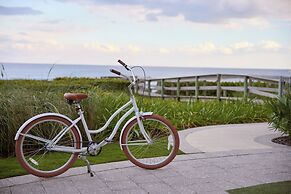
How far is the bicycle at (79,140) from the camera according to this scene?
10.8ft

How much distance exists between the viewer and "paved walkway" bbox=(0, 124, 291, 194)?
10.0 feet

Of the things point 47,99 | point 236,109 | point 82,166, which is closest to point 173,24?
point 82,166

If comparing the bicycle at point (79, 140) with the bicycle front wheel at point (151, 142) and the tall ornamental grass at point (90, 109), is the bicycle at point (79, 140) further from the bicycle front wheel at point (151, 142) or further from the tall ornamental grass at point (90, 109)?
the tall ornamental grass at point (90, 109)

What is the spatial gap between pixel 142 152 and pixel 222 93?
5207 millimetres

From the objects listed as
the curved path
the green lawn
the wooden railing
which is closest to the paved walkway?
the green lawn

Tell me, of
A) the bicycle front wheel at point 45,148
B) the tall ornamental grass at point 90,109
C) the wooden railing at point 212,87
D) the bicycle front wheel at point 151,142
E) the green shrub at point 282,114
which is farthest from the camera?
the wooden railing at point 212,87

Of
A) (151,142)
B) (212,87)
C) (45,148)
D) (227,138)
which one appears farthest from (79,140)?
(212,87)

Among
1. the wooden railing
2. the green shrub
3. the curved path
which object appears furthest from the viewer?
the wooden railing

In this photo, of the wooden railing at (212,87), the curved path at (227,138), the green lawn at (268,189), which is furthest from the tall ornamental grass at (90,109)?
the green lawn at (268,189)

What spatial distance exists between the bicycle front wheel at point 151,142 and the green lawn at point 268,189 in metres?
0.73

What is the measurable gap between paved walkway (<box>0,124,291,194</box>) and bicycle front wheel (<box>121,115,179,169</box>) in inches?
3.1

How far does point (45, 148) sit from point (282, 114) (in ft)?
8.14

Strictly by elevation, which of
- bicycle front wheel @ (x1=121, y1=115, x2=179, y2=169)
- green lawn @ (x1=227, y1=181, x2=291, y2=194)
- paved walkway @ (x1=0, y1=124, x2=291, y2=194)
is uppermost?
bicycle front wheel @ (x1=121, y1=115, x2=179, y2=169)

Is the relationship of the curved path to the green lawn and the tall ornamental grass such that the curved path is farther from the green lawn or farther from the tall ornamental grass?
the green lawn
